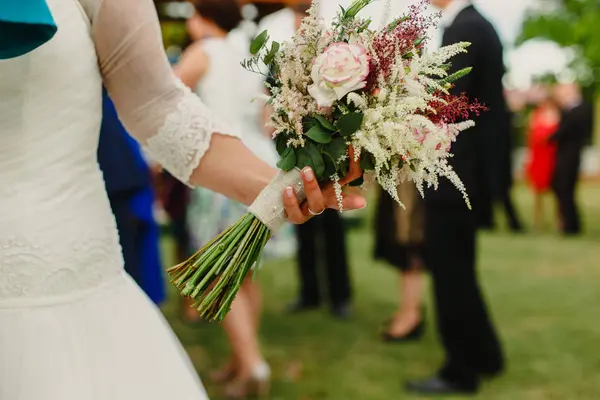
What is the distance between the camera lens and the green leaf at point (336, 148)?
143 centimetres

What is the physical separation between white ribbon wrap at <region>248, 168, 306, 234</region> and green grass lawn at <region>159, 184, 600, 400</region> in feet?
8.98

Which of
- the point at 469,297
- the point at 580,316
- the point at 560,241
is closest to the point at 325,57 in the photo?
the point at 469,297

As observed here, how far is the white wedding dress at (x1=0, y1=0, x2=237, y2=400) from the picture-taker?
1438 millimetres

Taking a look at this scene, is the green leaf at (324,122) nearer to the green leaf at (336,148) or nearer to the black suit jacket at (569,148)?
the green leaf at (336,148)

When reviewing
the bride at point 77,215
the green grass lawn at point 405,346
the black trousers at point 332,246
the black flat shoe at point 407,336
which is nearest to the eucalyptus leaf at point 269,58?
the bride at point 77,215

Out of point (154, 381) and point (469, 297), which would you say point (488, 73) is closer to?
point (469, 297)

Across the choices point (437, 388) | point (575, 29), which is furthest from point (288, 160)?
point (575, 29)

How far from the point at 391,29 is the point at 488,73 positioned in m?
2.48

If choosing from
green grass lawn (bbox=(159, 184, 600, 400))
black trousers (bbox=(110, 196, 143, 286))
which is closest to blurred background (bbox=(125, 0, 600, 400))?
green grass lawn (bbox=(159, 184, 600, 400))

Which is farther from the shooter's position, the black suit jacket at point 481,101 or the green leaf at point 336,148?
the black suit jacket at point 481,101

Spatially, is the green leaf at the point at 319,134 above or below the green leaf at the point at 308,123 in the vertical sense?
below

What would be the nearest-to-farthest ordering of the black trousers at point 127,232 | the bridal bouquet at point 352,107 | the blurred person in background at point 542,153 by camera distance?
the bridal bouquet at point 352,107 < the black trousers at point 127,232 < the blurred person in background at point 542,153

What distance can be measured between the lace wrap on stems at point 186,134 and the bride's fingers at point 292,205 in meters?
0.31

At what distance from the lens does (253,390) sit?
160 inches
